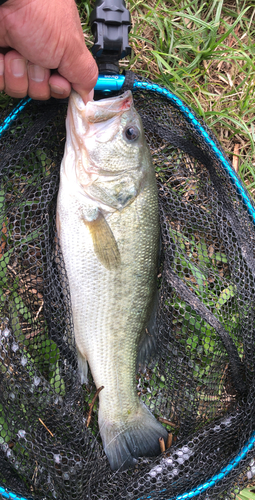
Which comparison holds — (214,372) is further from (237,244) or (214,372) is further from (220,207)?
(220,207)

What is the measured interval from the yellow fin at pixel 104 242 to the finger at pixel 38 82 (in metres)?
0.75

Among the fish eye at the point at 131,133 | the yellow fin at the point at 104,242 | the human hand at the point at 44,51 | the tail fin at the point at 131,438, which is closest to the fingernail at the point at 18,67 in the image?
the human hand at the point at 44,51

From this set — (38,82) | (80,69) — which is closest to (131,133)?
(80,69)

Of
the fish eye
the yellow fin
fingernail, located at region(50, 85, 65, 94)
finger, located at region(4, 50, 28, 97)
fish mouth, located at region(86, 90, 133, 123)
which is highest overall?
finger, located at region(4, 50, 28, 97)

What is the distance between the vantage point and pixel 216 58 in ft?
9.82

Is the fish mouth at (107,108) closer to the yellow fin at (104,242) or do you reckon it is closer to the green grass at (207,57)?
the yellow fin at (104,242)

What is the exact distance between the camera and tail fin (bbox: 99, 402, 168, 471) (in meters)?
2.28

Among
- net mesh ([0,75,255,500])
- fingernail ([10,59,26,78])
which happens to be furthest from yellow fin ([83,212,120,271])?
fingernail ([10,59,26,78])

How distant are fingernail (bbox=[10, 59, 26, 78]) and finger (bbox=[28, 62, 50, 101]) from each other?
32 mm

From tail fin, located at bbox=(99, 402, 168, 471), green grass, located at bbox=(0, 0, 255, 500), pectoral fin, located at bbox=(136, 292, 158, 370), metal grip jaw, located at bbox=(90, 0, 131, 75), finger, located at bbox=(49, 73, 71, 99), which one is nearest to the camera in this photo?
finger, located at bbox=(49, 73, 71, 99)

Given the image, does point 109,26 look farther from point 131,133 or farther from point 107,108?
point 131,133

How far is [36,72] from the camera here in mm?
1943

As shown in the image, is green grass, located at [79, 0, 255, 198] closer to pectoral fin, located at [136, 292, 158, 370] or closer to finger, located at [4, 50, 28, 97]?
finger, located at [4, 50, 28, 97]

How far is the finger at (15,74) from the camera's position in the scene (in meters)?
1.90
